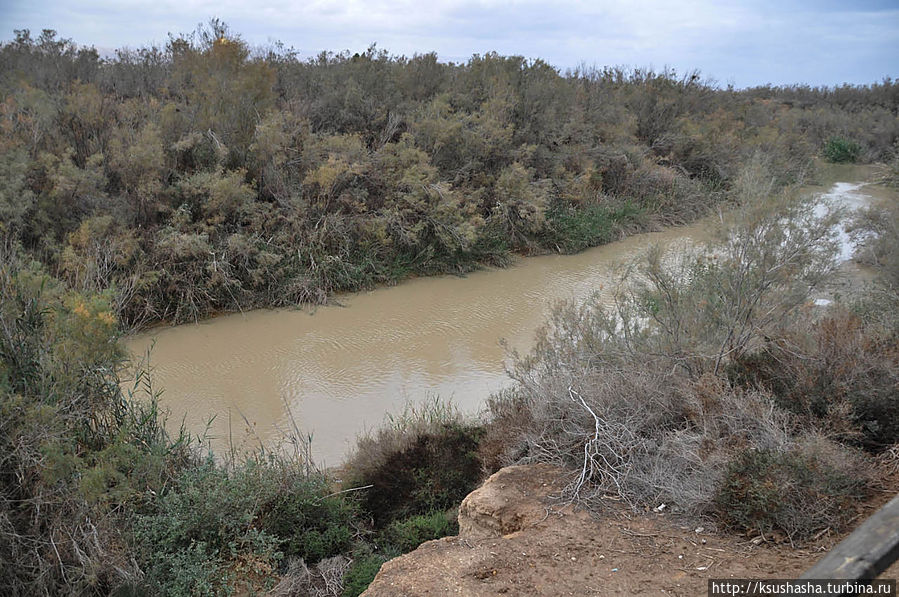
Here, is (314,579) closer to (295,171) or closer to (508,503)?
(508,503)

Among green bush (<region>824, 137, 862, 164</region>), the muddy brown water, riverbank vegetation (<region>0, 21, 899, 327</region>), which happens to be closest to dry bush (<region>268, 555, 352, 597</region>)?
the muddy brown water

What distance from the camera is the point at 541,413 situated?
5.57 m

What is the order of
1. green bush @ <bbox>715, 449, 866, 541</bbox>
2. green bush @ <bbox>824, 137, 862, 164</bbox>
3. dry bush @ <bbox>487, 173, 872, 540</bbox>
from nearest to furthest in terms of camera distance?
green bush @ <bbox>715, 449, 866, 541</bbox>
dry bush @ <bbox>487, 173, 872, 540</bbox>
green bush @ <bbox>824, 137, 862, 164</bbox>

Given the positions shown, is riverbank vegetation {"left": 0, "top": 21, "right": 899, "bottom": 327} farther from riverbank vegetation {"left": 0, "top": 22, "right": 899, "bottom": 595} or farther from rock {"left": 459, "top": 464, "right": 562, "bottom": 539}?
rock {"left": 459, "top": 464, "right": 562, "bottom": 539}

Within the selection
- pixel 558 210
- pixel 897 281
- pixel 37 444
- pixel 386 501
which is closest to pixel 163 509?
pixel 37 444

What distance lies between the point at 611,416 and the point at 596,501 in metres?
0.86

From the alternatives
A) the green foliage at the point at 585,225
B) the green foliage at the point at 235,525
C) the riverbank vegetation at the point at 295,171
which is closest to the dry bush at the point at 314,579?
the green foliage at the point at 235,525

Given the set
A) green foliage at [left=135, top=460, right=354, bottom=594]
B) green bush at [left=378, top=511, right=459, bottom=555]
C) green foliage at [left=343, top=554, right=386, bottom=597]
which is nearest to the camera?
green foliage at [left=135, top=460, right=354, bottom=594]

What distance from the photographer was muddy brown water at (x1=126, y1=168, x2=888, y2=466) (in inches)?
322

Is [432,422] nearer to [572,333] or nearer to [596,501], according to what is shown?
[572,333]

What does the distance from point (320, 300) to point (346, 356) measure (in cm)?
229

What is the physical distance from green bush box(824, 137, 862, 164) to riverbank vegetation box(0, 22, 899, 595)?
804 inches

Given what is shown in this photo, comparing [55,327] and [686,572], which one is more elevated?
[55,327]

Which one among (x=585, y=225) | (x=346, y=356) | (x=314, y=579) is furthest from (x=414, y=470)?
(x=585, y=225)
